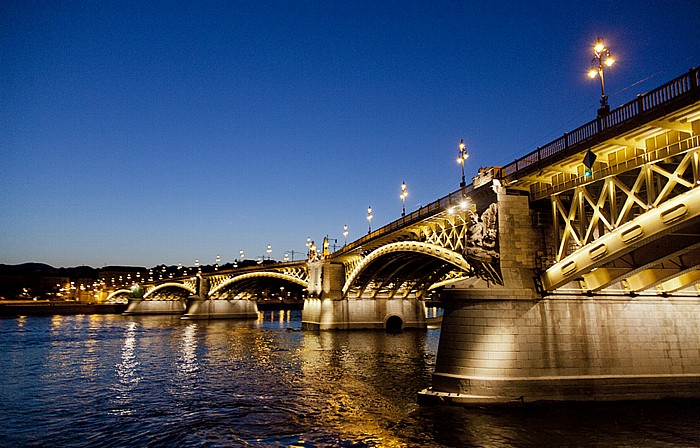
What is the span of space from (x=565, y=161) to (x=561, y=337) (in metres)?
6.52

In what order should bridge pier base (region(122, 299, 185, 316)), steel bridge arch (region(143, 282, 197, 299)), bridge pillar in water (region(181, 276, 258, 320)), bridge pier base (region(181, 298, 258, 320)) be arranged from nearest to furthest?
bridge pier base (region(181, 298, 258, 320)) < bridge pillar in water (region(181, 276, 258, 320)) < steel bridge arch (region(143, 282, 197, 299)) < bridge pier base (region(122, 299, 185, 316))

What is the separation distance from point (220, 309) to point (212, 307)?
5.26 feet

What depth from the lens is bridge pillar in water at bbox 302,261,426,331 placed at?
2416 inches

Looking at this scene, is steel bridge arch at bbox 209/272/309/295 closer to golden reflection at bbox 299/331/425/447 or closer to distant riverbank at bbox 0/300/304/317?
golden reflection at bbox 299/331/425/447

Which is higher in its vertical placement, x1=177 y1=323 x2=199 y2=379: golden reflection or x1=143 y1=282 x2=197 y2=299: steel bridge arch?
x1=143 y1=282 x2=197 y2=299: steel bridge arch

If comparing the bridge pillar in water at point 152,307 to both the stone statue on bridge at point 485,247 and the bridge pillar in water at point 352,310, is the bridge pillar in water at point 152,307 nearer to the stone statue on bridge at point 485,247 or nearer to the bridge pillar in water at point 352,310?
the bridge pillar in water at point 352,310

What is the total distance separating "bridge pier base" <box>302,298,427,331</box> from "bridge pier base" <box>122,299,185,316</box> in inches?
2881

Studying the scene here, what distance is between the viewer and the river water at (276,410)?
1705 centimetres

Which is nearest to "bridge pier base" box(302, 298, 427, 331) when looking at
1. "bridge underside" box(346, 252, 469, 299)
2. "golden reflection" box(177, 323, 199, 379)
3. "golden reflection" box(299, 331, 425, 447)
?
"bridge underside" box(346, 252, 469, 299)

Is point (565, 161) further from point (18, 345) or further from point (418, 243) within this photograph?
point (18, 345)

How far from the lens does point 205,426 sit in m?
19.5

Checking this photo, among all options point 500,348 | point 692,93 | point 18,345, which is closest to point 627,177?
point 692,93

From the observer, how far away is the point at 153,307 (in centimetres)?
12569

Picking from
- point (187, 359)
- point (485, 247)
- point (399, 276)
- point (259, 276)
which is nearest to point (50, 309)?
point (259, 276)
